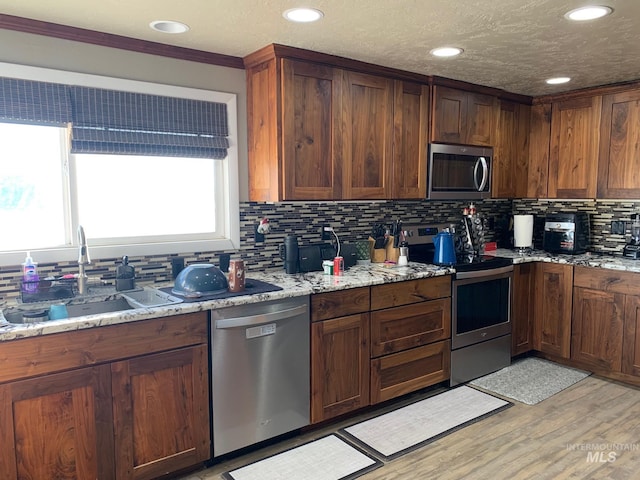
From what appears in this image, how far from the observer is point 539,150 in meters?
4.14

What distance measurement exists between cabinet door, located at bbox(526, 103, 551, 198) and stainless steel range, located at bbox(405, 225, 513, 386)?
3.27ft

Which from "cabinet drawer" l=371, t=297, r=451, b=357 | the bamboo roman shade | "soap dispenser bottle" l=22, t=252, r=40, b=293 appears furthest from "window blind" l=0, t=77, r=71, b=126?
"cabinet drawer" l=371, t=297, r=451, b=357

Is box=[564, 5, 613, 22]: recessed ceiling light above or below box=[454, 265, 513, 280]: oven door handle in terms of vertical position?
above

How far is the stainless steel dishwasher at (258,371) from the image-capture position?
7.61 feet

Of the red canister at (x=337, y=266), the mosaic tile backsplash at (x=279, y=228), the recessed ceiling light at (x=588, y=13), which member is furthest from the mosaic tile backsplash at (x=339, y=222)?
the recessed ceiling light at (x=588, y=13)

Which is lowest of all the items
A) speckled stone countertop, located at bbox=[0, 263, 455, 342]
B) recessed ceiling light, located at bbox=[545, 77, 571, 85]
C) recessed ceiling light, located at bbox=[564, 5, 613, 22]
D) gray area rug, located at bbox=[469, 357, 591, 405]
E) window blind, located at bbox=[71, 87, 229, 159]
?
gray area rug, located at bbox=[469, 357, 591, 405]

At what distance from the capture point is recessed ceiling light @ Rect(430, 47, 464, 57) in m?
2.72

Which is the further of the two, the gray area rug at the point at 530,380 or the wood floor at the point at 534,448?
the gray area rug at the point at 530,380

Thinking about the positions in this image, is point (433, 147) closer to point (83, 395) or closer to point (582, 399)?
point (582, 399)

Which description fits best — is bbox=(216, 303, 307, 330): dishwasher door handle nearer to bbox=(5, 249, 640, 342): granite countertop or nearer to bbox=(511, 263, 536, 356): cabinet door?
bbox=(5, 249, 640, 342): granite countertop

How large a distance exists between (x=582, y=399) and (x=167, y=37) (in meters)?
3.39

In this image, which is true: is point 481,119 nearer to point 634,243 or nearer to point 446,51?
point 446,51

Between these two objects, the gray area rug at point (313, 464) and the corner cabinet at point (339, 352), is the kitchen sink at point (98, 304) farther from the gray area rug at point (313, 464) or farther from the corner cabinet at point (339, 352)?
the gray area rug at point (313, 464)

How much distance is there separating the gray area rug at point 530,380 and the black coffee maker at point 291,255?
1.56 meters
